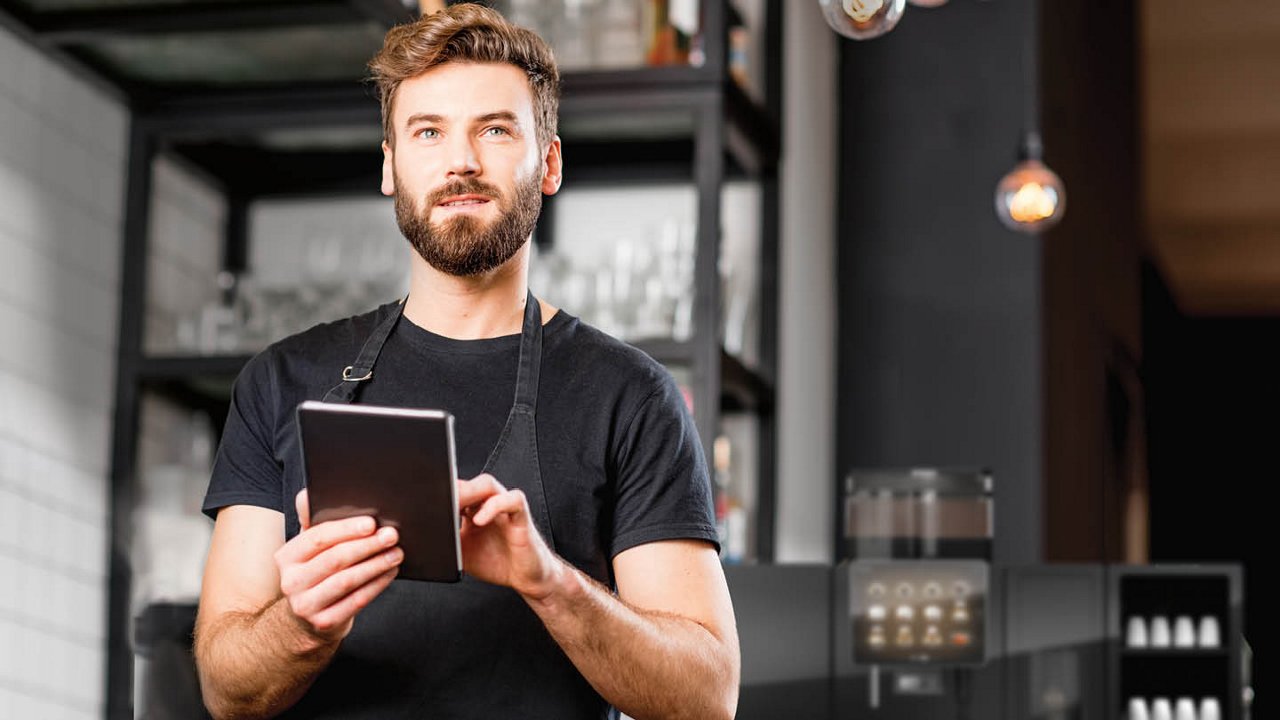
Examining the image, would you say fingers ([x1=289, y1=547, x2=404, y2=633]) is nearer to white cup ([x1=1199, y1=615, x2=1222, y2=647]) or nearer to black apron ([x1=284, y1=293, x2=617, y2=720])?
black apron ([x1=284, y1=293, x2=617, y2=720])

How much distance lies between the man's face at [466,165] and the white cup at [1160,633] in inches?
118

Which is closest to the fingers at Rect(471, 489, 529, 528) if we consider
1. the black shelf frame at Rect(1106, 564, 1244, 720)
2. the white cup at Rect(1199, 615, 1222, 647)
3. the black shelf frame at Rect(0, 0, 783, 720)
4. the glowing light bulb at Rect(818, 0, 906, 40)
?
the glowing light bulb at Rect(818, 0, 906, 40)

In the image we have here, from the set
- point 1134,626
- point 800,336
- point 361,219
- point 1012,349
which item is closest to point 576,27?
point 361,219

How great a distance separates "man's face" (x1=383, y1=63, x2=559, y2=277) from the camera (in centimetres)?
156

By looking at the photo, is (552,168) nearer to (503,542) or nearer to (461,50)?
(461,50)

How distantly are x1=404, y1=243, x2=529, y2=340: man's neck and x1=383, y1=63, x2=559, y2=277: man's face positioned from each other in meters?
0.03

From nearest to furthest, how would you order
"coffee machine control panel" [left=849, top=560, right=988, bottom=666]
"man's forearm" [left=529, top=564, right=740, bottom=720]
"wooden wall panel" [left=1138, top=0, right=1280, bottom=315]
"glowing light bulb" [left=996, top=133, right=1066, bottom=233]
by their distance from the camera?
"man's forearm" [left=529, top=564, right=740, bottom=720], "coffee machine control panel" [left=849, top=560, right=988, bottom=666], "glowing light bulb" [left=996, top=133, right=1066, bottom=233], "wooden wall panel" [left=1138, top=0, right=1280, bottom=315]

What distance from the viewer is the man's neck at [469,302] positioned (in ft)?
5.33

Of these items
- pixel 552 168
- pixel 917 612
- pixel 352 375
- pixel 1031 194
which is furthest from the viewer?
pixel 1031 194

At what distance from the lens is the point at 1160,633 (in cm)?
421

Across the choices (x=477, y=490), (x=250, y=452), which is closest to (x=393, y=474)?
(x=477, y=490)

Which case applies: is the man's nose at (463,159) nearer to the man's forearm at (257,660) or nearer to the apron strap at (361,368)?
the apron strap at (361,368)

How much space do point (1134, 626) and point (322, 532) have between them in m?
3.23

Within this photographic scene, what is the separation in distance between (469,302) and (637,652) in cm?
37
